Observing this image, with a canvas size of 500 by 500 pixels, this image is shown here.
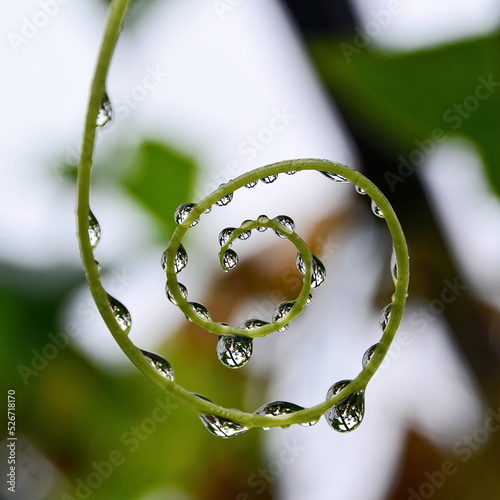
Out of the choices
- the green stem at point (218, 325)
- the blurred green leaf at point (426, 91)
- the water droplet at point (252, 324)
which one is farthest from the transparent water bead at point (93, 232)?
the blurred green leaf at point (426, 91)

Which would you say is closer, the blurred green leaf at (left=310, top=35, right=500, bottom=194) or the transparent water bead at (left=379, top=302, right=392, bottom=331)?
the transparent water bead at (left=379, top=302, right=392, bottom=331)

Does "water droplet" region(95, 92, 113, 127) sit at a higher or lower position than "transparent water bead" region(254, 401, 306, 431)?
higher

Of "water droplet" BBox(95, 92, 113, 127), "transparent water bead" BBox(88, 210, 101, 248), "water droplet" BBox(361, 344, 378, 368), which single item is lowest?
"water droplet" BBox(361, 344, 378, 368)

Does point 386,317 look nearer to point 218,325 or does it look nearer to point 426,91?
point 218,325

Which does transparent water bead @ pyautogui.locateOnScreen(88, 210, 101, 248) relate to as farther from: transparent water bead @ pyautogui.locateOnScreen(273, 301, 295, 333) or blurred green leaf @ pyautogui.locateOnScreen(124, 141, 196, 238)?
blurred green leaf @ pyautogui.locateOnScreen(124, 141, 196, 238)

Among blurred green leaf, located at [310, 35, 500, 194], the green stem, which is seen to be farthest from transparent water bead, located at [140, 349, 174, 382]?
blurred green leaf, located at [310, 35, 500, 194]

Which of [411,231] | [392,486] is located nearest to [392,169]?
[411,231]

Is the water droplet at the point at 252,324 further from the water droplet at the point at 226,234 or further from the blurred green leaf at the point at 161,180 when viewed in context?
the blurred green leaf at the point at 161,180

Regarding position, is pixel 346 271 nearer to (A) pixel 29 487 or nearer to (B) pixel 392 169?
(B) pixel 392 169

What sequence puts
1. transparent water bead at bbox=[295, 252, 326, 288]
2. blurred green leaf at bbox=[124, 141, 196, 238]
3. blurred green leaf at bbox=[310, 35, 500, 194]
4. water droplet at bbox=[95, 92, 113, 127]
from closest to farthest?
water droplet at bbox=[95, 92, 113, 127] → transparent water bead at bbox=[295, 252, 326, 288] → blurred green leaf at bbox=[310, 35, 500, 194] → blurred green leaf at bbox=[124, 141, 196, 238]
